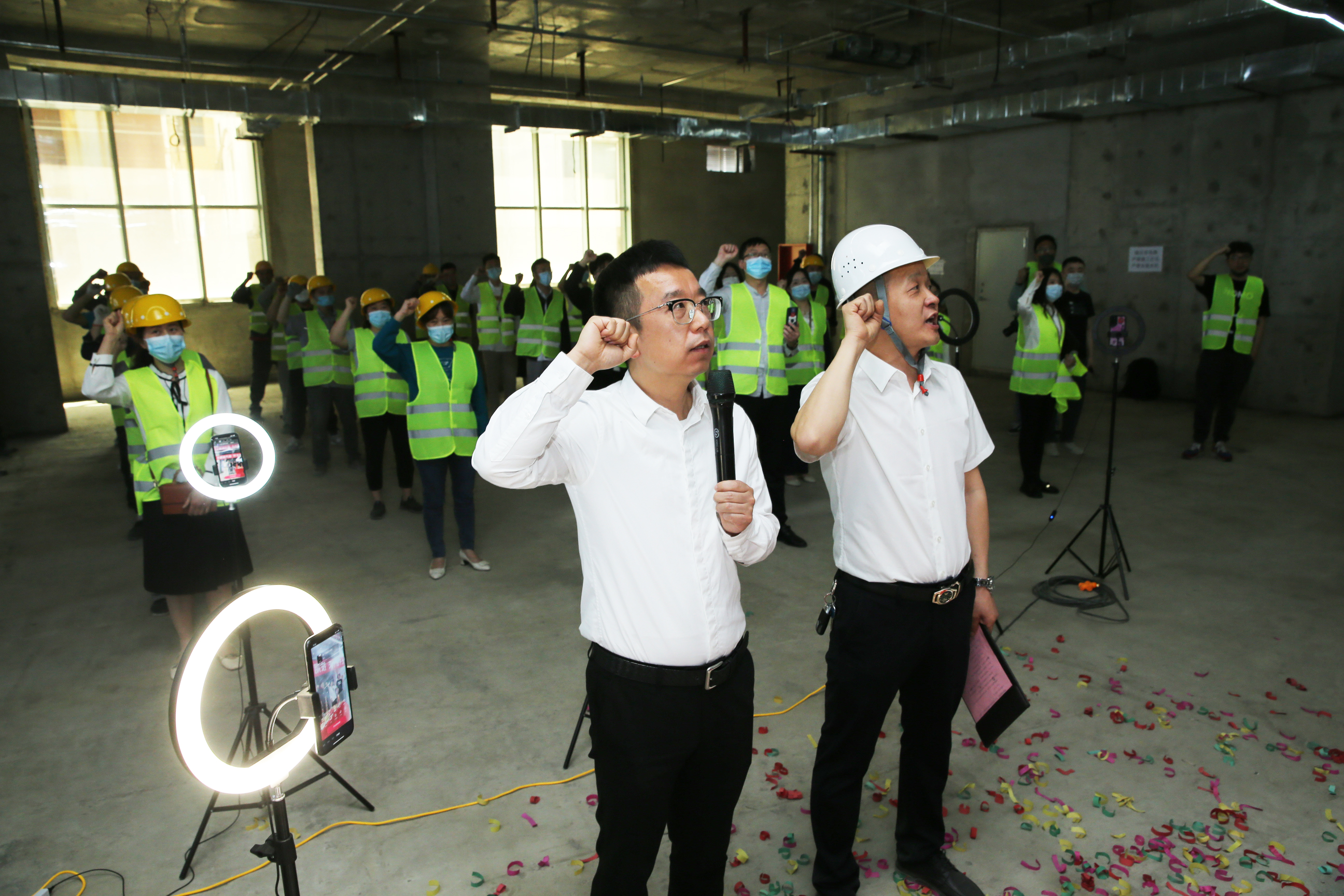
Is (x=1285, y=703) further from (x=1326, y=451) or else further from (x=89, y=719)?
(x=1326, y=451)

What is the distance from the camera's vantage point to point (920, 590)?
7.20 ft

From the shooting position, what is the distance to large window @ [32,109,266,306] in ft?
41.8

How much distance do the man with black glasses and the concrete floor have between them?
3.23 ft

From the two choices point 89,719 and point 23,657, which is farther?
point 23,657

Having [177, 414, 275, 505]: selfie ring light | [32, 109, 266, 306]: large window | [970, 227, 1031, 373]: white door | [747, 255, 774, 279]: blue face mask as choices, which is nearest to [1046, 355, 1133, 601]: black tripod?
[747, 255, 774, 279]: blue face mask

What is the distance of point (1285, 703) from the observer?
3.50 meters

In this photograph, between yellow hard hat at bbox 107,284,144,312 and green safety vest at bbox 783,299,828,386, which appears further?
green safety vest at bbox 783,299,828,386

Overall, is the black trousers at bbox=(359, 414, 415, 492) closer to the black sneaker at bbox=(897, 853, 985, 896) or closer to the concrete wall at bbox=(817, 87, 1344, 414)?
the black sneaker at bbox=(897, 853, 985, 896)

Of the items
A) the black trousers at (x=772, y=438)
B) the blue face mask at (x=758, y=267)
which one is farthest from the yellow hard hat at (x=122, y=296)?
the black trousers at (x=772, y=438)

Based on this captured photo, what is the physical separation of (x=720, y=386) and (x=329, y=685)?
0.87 meters

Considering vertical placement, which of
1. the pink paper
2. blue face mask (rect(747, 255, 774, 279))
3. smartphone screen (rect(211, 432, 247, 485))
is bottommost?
the pink paper

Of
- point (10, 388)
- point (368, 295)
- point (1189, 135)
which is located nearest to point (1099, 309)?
point (1189, 135)

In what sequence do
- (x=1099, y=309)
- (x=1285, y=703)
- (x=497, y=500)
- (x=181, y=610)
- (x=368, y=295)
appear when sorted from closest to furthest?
(x=1285, y=703) → (x=181, y=610) → (x=368, y=295) → (x=497, y=500) → (x=1099, y=309)

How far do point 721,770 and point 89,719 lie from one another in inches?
122
